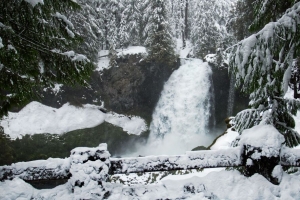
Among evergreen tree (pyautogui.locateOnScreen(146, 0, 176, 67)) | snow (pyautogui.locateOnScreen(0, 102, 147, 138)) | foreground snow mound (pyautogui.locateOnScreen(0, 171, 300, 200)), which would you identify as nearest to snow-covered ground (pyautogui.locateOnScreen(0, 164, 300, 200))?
foreground snow mound (pyautogui.locateOnScreen(0, 171, 300, 200))

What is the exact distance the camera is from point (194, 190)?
3.57 m

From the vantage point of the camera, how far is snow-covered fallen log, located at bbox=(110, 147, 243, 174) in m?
3.72

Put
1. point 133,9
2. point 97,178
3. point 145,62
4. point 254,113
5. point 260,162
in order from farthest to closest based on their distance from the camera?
point 133,9 → point 145,62 → point 254,113 → point 260,162 → point 97,178

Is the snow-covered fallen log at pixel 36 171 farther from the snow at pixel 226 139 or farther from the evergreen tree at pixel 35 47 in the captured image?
the snow at pixel 226 139

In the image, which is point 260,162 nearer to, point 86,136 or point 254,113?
point 254,113

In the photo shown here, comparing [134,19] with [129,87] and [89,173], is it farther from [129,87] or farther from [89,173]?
[89,173]

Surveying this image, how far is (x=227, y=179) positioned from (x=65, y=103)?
20632mm

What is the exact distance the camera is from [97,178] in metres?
3.33

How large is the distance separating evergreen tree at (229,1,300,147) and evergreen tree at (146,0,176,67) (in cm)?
1793

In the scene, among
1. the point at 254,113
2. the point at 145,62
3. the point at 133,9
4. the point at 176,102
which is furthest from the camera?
the point at 133,9

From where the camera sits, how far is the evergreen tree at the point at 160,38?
22.4 meters

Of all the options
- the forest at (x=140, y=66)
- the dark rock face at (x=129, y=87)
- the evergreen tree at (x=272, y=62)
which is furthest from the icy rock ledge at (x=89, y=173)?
the dark rock face at (x=129, y=87)

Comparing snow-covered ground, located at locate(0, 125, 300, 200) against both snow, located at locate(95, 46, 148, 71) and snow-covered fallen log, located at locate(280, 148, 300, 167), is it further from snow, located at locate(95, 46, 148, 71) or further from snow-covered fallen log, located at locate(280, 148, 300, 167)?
snow, located at locate(95, 46, 148, 71)

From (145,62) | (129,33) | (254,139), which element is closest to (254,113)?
(254,139)
